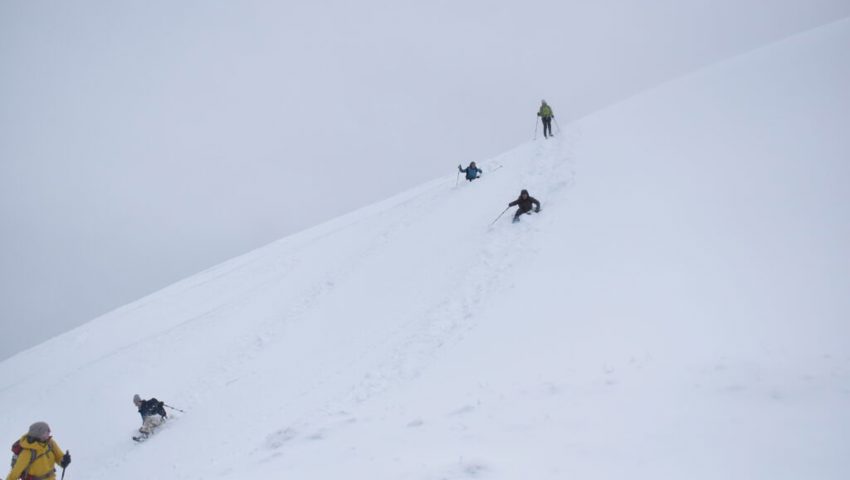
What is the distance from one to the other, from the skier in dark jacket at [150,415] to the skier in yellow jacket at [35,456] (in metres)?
7.28

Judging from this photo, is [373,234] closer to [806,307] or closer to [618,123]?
[618,123]

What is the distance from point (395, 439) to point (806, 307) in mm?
7598

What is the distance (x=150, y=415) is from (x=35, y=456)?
7846mm

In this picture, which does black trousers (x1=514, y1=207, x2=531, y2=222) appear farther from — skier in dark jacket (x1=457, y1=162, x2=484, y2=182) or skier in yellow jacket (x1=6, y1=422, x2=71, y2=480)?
skier in yellow jacket (x1=6, y1=422, x2=71, y2=480)

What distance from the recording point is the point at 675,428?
6172 millimetres

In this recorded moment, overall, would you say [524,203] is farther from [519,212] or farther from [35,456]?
[35,456]

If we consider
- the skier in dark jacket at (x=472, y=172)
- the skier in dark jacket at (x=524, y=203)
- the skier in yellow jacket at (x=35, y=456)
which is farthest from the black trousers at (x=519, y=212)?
the skier in yellow jacket at (x=35, y=456)

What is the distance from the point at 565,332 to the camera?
994 centimetres

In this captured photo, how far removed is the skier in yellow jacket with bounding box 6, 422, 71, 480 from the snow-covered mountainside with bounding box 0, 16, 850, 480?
263 centimetres

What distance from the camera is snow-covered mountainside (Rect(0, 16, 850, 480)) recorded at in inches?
251

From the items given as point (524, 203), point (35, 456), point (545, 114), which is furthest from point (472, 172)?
point (35, 456)

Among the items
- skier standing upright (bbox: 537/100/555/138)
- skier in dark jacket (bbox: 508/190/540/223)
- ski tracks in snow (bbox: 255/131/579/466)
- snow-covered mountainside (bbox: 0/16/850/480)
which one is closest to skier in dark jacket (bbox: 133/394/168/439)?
snow-covered mountainside (bbox: 0/16/850/480)

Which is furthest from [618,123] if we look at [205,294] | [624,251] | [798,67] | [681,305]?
[205,294]

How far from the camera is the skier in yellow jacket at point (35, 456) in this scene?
7789mm
